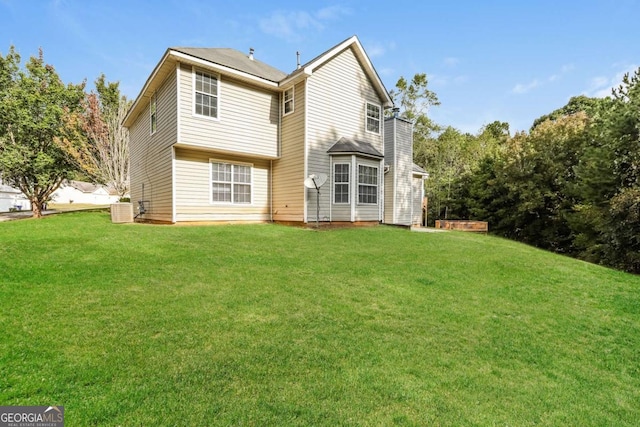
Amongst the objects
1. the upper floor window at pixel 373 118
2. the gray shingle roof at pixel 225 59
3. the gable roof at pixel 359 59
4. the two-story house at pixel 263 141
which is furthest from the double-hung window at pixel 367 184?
the gray shingle roof at pixel 225 59

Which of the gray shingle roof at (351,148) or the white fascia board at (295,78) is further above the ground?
the white fascia board at (295,78)

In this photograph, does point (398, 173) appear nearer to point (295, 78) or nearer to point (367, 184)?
point (367, 184)

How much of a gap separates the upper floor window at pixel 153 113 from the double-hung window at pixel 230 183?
379 cm

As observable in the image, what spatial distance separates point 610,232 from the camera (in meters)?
11.4

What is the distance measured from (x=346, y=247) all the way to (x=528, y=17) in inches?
397

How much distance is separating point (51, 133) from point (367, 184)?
61.8 feet

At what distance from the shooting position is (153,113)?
1371 cm

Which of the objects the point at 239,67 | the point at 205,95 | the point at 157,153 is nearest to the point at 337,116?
the point at 239,67

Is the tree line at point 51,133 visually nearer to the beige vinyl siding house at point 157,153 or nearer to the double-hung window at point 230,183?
the beige vinyl siding house at point 157,153

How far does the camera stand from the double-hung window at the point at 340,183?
42.3ft

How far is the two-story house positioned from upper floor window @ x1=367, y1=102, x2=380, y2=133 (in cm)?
5

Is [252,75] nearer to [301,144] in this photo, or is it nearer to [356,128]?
[301,144]

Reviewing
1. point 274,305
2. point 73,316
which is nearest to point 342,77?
point 274,305

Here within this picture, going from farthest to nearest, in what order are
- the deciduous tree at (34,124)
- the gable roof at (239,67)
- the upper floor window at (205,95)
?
the deciduous tree at (34,124), the upper floor window at (205,95), the gable roof at (239,67)
